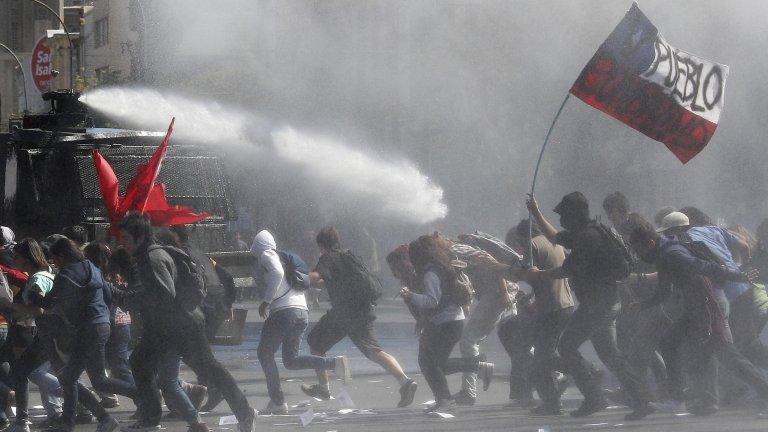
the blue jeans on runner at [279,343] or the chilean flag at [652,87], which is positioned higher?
the chilean flag at [652,87]

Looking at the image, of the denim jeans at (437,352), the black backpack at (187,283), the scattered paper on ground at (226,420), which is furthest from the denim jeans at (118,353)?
the denim jeans at (437,352)

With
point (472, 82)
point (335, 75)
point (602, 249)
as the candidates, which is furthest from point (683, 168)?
point (602, 249)

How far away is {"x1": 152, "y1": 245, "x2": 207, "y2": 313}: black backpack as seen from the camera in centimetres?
716

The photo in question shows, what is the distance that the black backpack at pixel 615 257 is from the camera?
7.97 m

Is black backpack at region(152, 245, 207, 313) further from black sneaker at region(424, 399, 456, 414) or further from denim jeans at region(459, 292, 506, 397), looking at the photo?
denim jeans at region(459, 292, 506, 397)

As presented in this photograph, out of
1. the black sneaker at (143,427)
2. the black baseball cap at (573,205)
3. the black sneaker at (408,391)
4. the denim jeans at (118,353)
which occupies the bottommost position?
the black sneaker at (143,427)

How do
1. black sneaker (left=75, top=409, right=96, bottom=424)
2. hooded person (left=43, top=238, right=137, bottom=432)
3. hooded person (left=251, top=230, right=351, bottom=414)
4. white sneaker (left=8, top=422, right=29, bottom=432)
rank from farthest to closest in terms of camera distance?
hooded person (left=251, top=230, right=351, bottom=414) < black sneaker (left=75, top=409, right=96, bottom=424) < white sneaker (left=8, top=422, right=29, bottom=432) < hooded person (left=43, top=238, right=137, bottom=432)

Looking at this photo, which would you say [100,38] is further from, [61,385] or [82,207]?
[61,385]

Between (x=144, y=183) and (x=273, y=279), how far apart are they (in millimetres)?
Result: 1740

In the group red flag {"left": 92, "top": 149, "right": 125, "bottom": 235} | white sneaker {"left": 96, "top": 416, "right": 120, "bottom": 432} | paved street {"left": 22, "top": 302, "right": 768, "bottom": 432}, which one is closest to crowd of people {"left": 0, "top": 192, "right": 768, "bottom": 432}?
Answer: white sneaker {"left": 96, "top": 416, "right": 120, "bottom": 432}

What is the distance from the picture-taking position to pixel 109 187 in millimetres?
10688

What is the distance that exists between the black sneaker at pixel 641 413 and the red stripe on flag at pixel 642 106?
1.70 meters

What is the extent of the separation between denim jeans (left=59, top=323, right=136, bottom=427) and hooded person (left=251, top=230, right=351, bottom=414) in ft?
4.30

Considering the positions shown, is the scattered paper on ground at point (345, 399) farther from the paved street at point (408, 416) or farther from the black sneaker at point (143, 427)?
the black sneaker at point (143, 427)
